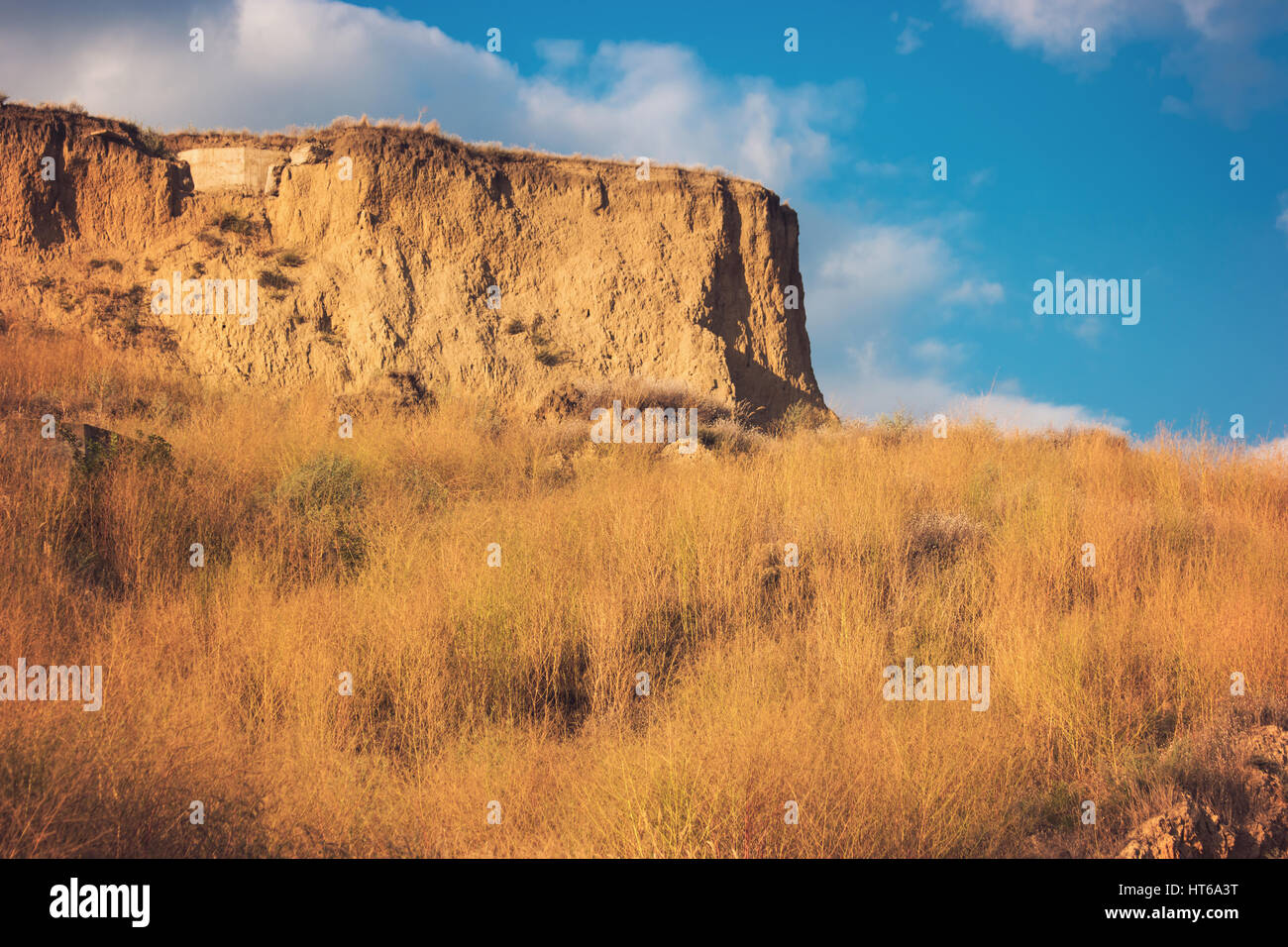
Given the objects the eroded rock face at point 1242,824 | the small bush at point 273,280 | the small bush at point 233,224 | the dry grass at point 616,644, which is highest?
the small bush at point 233,224

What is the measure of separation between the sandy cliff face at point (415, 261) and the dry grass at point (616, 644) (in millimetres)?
5485

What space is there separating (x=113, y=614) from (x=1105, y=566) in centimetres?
906

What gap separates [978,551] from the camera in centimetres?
816

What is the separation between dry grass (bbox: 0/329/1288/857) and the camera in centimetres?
382

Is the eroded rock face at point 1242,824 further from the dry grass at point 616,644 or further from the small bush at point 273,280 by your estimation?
the small bush at point 273,280

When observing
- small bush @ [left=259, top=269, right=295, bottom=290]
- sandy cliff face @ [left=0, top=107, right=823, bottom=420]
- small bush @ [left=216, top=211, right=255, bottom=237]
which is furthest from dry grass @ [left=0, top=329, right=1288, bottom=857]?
small bush @ [left=216, top=211, right=255, bottom=237]

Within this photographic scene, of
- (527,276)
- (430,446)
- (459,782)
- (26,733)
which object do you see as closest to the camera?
(26,733)

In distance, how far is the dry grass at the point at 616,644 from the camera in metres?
3.82

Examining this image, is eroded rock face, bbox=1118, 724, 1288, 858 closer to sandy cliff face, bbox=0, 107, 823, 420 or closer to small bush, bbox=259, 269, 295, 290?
sandy cliff face, bbox=0, 107, 823, 420

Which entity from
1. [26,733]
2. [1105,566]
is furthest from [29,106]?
[1105,566]

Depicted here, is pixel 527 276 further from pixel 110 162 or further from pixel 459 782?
pixel 459 782

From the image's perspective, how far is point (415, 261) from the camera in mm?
16969

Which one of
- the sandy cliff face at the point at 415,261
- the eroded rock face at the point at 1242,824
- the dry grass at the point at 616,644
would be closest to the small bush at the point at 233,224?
the sandy cliff face at the point at 415,261

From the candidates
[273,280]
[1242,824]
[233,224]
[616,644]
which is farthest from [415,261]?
[1242,824]
